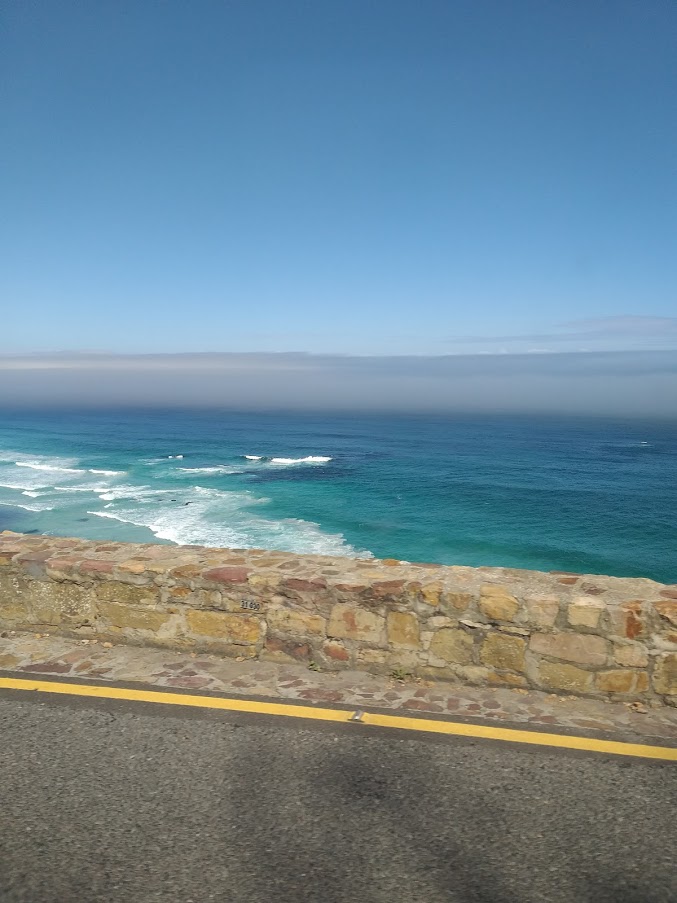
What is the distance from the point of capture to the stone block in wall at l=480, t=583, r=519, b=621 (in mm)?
4570

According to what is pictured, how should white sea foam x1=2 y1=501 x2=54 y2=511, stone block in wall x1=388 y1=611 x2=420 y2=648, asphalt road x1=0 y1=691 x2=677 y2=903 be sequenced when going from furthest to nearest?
1. white sea foam x1=2 y1=501 x2=54 y2=511
2. stone block in wall x1=388 y1=611 x2=420 y2=648
3. asphalt road x1=0 y1=691 x2=677 y2=903

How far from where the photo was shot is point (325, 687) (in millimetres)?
4645

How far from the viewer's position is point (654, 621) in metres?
4.32

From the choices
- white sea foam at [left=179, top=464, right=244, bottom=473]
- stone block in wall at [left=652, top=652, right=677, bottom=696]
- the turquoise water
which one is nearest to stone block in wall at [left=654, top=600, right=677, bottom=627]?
stone block in wall at [left=652, top=652, right=677, bottom=696]

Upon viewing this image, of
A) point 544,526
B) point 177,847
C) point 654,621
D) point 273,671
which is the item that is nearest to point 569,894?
point 177,847

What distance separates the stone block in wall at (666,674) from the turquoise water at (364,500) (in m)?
24.4

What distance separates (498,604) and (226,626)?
2288mm

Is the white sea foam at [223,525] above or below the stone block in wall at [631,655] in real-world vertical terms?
below

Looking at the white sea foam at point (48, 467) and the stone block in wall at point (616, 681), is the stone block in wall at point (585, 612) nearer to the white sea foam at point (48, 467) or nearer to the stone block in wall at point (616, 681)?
the stone block in wall at point (616, 681)

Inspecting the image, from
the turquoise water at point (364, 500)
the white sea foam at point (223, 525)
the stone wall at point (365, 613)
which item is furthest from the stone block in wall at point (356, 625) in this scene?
the turquoise water at point (364, 500)

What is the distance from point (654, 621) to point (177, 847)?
343 cm

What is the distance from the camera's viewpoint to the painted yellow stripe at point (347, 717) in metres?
3.84

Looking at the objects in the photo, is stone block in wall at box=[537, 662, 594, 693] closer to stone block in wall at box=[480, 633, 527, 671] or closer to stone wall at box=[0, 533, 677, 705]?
stone wall at box=[0, 533, 677, 705]

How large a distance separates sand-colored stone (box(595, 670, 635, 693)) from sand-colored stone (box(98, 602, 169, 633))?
3.56m
